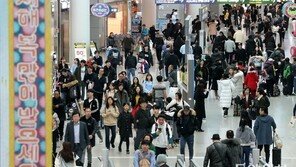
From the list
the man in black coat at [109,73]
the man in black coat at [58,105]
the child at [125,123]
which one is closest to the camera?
the child at [125,123]

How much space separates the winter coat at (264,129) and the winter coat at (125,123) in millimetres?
2752

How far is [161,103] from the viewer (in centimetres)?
2222

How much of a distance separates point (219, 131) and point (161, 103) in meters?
1.57

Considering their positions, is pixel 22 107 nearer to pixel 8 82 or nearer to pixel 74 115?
pixel 8 82

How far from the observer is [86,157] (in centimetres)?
1848

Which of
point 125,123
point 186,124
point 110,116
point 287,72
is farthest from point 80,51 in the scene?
point 186,124

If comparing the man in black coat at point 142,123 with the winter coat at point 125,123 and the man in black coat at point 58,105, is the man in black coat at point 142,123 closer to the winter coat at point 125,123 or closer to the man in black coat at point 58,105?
the winter coat at point 125,123

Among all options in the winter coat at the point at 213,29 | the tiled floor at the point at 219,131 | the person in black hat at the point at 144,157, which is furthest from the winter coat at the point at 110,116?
the winter coat at the point at 213,29

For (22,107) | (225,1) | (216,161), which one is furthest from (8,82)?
(225,1)

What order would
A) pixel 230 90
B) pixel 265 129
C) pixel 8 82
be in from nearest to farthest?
pixel 8 82 → pixel 265 129 → pixel 230 90

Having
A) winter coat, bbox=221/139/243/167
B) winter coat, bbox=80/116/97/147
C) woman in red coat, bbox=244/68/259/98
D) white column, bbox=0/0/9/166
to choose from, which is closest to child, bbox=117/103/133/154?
winter coat, bbox=80/116/97/147

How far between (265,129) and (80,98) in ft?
28.7

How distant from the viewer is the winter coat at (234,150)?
49.6 ft

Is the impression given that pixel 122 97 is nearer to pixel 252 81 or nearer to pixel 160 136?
pixel 160 136
